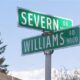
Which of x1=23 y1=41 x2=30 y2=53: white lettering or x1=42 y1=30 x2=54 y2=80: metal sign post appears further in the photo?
x1=23 y1=41 x2=30 y2=53: white lettering

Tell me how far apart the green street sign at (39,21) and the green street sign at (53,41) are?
31 cm

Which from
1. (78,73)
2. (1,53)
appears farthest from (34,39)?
(1,53)

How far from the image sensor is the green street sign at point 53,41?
11.8 meters

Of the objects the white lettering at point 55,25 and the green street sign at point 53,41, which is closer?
the green street sign at point 53,41

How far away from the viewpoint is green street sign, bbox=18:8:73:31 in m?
12.4

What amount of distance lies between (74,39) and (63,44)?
42 centimetres

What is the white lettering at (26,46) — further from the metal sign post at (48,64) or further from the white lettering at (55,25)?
the white lettering at (55,25)

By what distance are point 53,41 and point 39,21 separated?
0.66 metres

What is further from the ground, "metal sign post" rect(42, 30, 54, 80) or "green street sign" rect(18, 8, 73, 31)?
"green street sign" rect(18, 8, 73, 31)

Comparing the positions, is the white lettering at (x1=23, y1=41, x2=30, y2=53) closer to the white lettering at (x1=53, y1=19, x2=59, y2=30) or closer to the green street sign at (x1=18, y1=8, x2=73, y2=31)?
the green street sign at (x1=18, y1=8, x2=73, y2=31)

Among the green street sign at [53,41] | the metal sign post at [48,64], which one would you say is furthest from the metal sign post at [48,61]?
the green street sign at [53,41]

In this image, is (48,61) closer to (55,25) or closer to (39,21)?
(55,25)

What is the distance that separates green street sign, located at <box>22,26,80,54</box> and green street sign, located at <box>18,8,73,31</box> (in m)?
0.31

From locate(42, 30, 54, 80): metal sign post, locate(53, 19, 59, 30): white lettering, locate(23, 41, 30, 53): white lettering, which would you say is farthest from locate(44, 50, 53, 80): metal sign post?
locate(53, 19, 59, 30): white lettering
